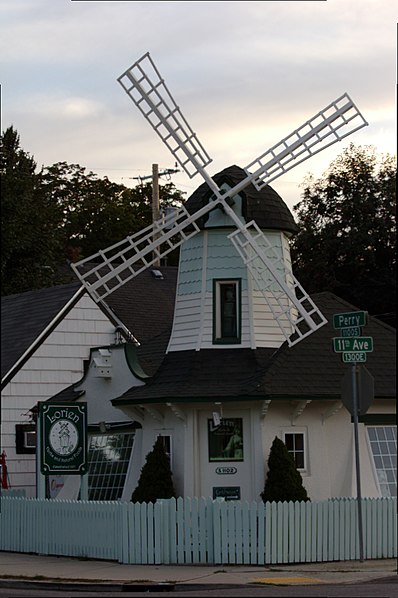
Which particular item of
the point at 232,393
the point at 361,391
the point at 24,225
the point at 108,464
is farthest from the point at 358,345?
the point at 24,225

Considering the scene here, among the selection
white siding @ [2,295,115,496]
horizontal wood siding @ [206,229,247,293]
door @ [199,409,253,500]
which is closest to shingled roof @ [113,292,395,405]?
door @ [199,409,253,500]

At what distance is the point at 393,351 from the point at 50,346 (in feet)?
34.5

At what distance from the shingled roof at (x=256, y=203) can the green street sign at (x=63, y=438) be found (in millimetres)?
5569

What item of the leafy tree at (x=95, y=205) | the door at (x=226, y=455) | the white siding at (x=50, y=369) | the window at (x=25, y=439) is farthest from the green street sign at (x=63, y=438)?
the white siding at (x=50, y=369)

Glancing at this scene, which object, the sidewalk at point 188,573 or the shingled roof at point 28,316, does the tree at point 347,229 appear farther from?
the sidewalk at point 188,573

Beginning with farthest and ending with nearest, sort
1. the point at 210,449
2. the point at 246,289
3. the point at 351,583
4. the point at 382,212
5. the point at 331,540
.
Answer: the point at 382,212 < the point at 246,289 < the point at 210,449 < the point at 331,540 < the point at 351,583

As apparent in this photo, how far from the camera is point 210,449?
965 inches

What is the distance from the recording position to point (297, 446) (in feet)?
80.8

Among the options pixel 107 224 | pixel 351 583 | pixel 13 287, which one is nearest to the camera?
pixel 351 583

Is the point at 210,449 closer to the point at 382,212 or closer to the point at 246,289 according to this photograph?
the point at 246,289

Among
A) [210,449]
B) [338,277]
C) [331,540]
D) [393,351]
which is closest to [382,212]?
[338,277]

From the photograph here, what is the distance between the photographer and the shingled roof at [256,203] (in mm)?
26656

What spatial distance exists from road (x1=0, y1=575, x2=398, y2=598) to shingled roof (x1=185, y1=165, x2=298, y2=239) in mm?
9835

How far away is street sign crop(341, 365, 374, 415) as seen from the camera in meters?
20.2
